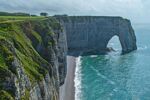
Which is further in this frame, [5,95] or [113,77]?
[113,77]

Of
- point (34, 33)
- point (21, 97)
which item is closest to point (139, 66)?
point (34, 33)

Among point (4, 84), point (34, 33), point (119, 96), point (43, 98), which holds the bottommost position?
point (119, 96)

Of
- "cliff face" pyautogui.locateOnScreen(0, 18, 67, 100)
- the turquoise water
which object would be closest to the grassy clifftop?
"cliff face" pyautogui.locateOnScreen(0, 18, 67, 100)

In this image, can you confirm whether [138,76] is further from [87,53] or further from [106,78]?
[87,53]

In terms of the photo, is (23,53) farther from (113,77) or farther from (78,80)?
(113,77)

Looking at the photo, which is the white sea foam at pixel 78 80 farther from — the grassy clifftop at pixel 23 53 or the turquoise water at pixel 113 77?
the grassy clifftop at pixel 23 53

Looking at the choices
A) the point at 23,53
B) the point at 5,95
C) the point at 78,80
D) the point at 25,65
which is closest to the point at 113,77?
the point at 78,80
